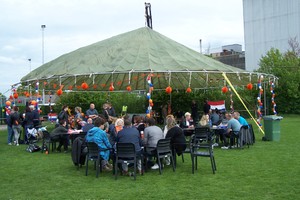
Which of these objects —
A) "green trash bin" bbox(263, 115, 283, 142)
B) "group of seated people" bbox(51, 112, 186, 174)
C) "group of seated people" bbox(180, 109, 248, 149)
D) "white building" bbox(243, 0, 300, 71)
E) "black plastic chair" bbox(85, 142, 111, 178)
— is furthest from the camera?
"white building" bbox(243, 0, 300, 71)

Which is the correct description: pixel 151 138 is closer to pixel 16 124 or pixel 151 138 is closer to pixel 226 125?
pixel 226 125

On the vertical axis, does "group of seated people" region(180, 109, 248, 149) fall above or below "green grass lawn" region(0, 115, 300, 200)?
above

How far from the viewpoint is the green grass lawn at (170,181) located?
6238mm

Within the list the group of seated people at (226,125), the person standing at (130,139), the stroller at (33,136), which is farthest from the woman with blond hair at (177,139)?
the stroller at (33,136)

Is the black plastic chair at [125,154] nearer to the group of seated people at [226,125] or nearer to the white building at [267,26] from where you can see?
the group of seated people at [226,125]

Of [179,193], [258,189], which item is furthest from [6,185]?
[258,189]

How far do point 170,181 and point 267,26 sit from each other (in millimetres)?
50803

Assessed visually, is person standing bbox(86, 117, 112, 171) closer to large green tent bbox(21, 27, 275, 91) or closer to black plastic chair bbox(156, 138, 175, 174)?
black plastic chair bbox(156, 138, 175, 174)

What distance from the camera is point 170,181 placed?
286 inches

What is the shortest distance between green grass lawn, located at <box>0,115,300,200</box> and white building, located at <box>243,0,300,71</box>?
4479 cm

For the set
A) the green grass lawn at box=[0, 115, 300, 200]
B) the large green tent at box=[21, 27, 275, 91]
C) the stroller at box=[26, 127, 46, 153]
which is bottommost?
the green grass lawn at box=[0, 115, 300, 200]

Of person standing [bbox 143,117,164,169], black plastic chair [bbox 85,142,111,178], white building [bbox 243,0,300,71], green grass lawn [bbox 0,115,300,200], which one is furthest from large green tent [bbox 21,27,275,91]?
white building [bbox 243,0,300,71]

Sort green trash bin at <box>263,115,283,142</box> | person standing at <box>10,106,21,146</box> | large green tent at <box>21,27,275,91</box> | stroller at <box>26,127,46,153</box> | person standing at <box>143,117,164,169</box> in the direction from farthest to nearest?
person standing at <box>10,106,21,146</box>
green trash bin at <box>263,115,283,142</box>
large green tent at <box>21,27,275,91</box>
stroller at <box>26,127,46,153</box>
person standing at <box>143,117,164,169</box>

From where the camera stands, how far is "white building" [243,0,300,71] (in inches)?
1996
